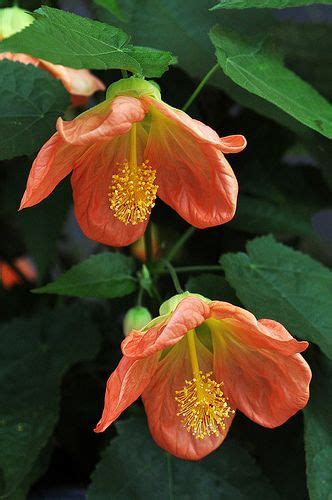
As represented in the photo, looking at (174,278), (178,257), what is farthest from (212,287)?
(178,257)

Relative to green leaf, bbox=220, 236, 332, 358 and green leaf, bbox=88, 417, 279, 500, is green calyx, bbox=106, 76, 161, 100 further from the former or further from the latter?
green leaf, bbox=88, 417, 279, 500

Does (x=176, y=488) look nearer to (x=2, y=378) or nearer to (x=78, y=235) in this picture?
(x=2, y=378)

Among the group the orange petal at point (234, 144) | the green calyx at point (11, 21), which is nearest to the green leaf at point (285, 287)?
the orange petal at point (234, 144)

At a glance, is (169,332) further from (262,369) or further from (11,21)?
(11,21)

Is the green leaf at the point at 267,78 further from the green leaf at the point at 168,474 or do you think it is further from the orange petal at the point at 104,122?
the green leaf at the point at 168,474

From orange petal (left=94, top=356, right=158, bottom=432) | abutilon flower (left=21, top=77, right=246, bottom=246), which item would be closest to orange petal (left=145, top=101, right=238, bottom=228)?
abutilon flower (left=21, top=77, right=246, bottom=246)
